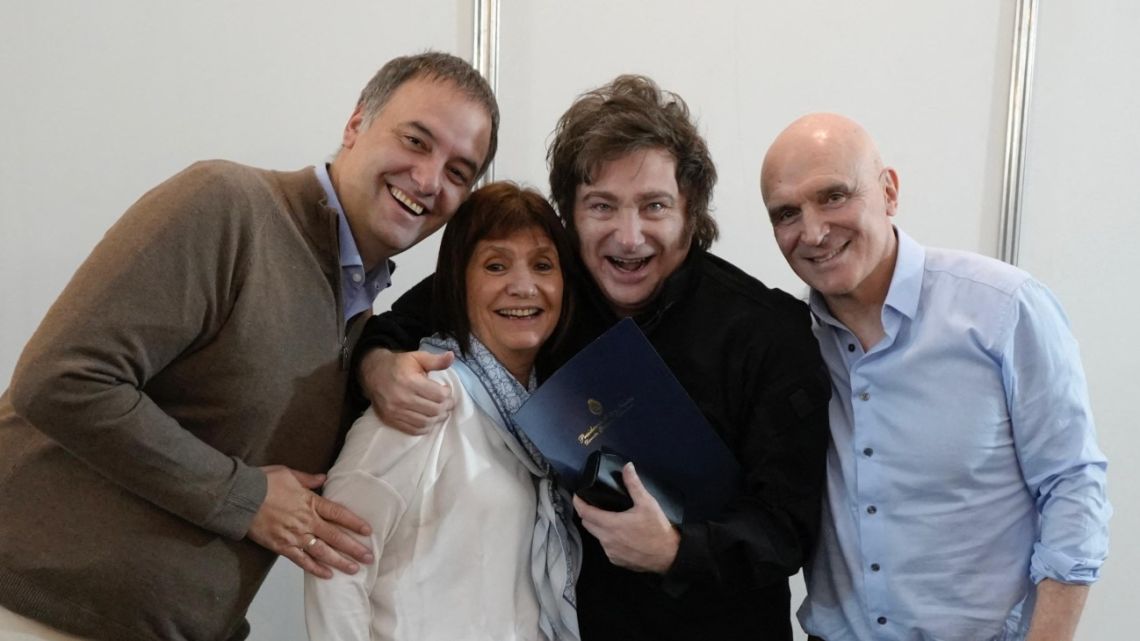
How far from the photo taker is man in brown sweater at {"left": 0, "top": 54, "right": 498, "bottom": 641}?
1.23m

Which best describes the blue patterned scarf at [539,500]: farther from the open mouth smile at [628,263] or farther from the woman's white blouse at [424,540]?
the open mouth smile at [628,263]

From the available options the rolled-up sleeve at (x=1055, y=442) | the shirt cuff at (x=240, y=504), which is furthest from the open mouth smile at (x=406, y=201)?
the rolled-up sleeve at (x=1055, y=442)

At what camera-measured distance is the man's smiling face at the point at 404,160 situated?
Answer: 153cm

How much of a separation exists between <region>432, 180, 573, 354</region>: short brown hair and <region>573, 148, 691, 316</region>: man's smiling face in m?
0.05

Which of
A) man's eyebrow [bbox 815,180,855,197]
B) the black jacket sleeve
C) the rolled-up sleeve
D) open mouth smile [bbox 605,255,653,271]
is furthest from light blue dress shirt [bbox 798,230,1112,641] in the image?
the black jacket sleeve

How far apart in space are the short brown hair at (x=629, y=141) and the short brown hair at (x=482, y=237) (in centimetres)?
7

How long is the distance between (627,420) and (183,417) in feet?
2.08

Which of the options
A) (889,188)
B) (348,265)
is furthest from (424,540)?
(889,188)

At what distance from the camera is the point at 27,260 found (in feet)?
6.28

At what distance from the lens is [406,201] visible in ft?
5.08

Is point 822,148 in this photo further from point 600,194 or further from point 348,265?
point 348,265

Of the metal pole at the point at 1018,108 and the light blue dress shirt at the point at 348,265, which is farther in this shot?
the metal pole at the point at 1018,108

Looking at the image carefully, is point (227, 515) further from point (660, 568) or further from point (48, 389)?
point (660, 568)

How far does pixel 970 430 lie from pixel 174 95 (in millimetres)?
1599
